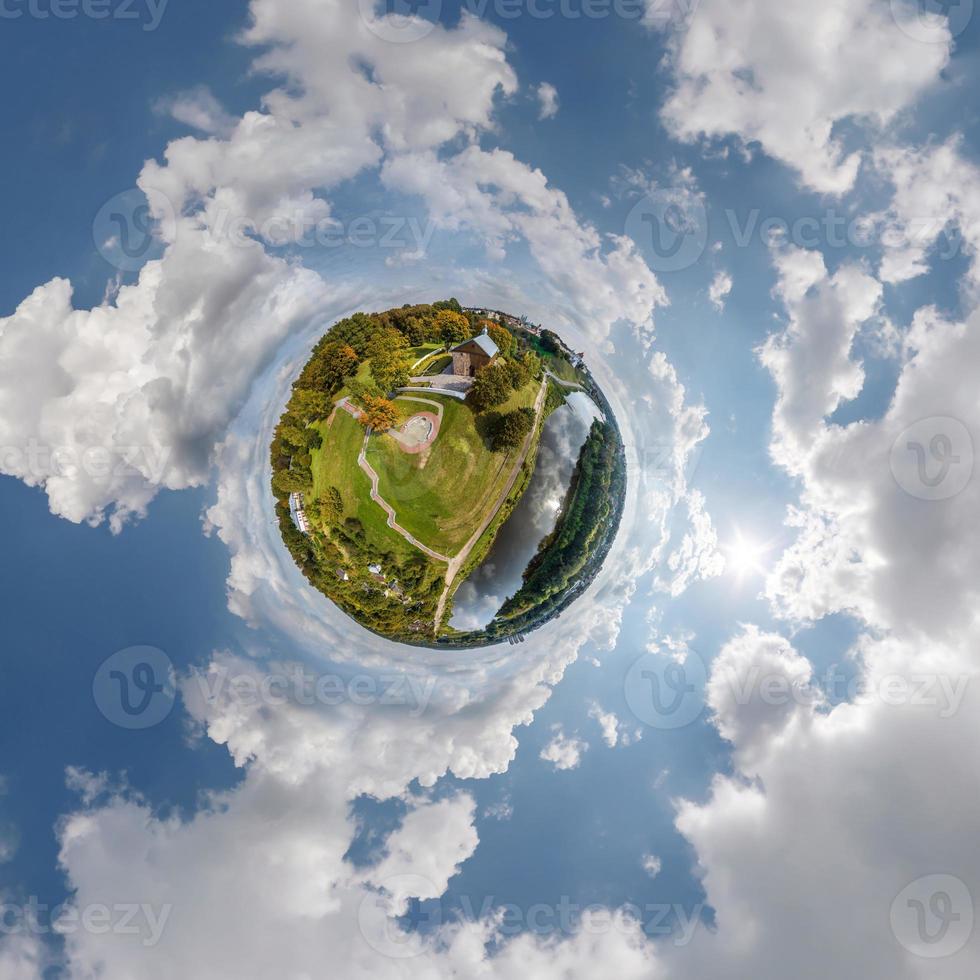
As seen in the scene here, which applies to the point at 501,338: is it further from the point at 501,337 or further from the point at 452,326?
the point at 452,326

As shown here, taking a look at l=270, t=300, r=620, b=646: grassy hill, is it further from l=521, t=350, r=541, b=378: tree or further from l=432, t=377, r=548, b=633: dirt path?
l=521, t=350, r=541, b=378: tree

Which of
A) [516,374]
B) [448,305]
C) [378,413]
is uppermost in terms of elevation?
[448,305]

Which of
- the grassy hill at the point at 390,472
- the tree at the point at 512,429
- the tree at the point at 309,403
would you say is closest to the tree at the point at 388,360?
the grassy hill at the point at 390,472

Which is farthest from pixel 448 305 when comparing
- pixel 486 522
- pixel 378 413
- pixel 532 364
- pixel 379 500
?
pixel 486 522

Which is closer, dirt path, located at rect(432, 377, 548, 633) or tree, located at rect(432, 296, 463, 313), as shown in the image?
dirt path, located at rect(432, 377, 548, 633)

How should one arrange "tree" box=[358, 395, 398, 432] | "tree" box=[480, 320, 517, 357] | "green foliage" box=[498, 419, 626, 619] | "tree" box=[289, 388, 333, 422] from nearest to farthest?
1. "tree" box=[358, 395, 398, 432]
2. "tree" box=[289, 388, 333, 422]
3. "tree" box=[480, 320, 517, 357]
4. "green foliage" box=[498, 419, 626, 619]

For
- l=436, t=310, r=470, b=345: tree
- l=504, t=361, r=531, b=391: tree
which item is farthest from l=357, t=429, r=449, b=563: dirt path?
l=504, t=361, r=531, b=391: tree

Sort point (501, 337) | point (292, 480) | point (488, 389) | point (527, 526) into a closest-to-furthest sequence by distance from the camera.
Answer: point (292, 480)
point (488, 389)
point (527, 526)
point (501, 337)

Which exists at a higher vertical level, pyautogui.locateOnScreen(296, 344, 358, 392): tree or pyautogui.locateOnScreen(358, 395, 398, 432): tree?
pyautogui.locateOnScreen(296, 344, 358, 392): tree
